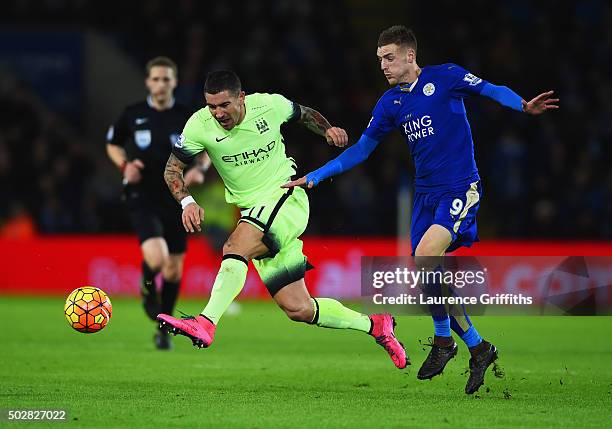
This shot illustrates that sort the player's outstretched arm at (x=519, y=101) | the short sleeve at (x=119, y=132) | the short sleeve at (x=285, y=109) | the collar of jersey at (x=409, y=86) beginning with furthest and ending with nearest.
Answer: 1. the short sleeve at (x=119, y=132)
2. the short sleeve at (x=285, y=109)
3. the collar of jersey at (x=409, y=86)
4. the player's outstretched arm at (x=519, y=101)

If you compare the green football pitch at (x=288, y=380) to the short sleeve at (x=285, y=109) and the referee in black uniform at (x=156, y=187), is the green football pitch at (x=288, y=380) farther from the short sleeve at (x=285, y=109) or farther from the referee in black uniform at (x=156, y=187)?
the short sleeve at (x=285, y=109)

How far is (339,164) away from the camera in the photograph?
827 centimetres

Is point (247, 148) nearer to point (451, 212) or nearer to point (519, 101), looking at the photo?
point (451, 212)

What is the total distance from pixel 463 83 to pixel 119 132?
4.50 metres

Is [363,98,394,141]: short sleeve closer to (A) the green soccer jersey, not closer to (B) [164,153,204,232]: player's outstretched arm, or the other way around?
(A) the green soccer jersey

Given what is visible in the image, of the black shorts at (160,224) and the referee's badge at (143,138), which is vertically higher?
the referee's badge at (143,138)

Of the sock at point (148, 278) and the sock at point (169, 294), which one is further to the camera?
the sock at point (169, 294)

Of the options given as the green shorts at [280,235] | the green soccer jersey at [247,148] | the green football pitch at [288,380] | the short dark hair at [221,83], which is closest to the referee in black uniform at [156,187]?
the green football pitch at [288,380]

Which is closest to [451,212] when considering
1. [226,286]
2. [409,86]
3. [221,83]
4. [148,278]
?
[409,86]

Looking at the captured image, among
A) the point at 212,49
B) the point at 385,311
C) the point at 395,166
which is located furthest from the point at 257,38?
the point at 385,311

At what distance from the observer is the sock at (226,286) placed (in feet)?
25.5

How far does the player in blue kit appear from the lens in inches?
317

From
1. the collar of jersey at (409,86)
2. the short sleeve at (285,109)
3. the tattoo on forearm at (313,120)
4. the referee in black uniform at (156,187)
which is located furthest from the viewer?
the referee in black uniform at (156,187)

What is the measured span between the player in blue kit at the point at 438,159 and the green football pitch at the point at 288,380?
398mm
